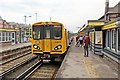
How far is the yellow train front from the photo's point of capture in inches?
562

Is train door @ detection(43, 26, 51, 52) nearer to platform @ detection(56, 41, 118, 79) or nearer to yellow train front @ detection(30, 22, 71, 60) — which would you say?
yellow train front @ detection(30, 22, 71, 60)

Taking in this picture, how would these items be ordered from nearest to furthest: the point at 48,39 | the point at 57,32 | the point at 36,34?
the point at 48,39 → the point at 57,32 → the point at 36,34

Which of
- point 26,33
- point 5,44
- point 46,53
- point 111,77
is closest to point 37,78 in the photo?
point 46,53

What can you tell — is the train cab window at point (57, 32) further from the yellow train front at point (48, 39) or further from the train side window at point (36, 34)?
the train side window at point (36, 34)

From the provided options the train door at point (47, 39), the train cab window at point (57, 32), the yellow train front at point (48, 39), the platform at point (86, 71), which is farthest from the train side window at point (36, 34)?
the platform at point (86, 71)

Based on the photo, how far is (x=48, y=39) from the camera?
1432 centimetres

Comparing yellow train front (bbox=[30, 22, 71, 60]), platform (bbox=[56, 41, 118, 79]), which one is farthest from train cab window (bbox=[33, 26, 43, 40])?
platform (bbox=[56, 41, 118, 79])

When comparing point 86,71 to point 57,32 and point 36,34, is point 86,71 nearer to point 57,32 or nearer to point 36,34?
point 57,32

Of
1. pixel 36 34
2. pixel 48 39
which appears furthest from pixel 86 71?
pixel 36 34

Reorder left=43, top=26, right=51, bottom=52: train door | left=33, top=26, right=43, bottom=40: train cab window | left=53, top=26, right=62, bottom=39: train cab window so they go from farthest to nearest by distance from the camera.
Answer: left=33, top=26, right=43, bottom=40: train cab window
left=53, top=26, right=62, bottom=39: train cab window
left=43, top=26, right=51, bottom=52: train door

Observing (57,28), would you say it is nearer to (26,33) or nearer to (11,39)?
(11,39)

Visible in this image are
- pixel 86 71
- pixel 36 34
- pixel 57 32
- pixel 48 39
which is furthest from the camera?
pixel 36 34

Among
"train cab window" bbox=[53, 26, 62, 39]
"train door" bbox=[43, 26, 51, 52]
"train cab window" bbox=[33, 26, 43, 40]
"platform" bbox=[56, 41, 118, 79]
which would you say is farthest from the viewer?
"train cab window" bbox=[33, 26, 43, 40]

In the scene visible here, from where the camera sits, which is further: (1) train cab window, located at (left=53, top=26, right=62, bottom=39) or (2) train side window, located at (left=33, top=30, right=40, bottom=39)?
(2) train side window, located at (left=33, top=30, right=40, bottom=39)
